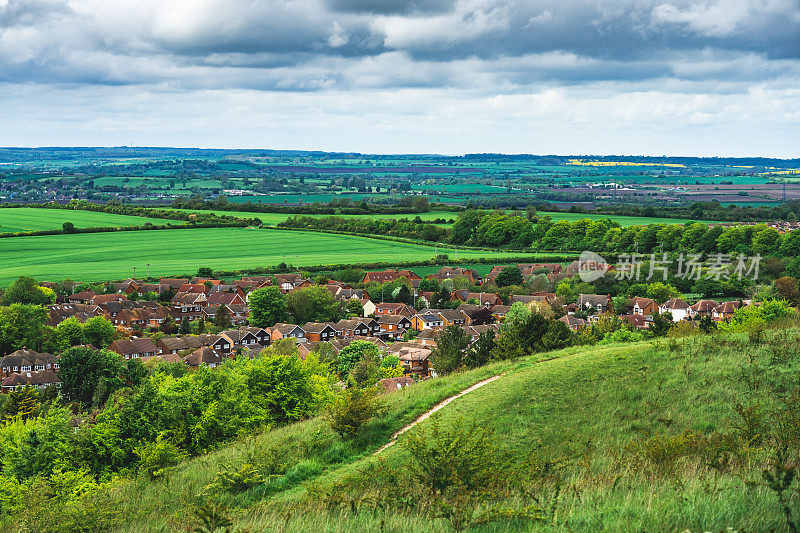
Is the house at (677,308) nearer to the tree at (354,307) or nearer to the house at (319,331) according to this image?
the tree at (354,307)

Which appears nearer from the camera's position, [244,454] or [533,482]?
[533,482]

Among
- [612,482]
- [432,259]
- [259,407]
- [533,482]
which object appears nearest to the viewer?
[612,482]

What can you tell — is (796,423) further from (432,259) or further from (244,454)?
(432,259)

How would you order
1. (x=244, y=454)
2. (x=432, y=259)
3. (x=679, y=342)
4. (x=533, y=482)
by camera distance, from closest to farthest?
1. (x=533, y=482)
2. (x=244, y=454)
3. (x=679, y=342)
4. (x=432, y=259)

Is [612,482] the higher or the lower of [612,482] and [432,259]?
the higher

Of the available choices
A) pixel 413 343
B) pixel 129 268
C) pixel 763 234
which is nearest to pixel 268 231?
pixel 129 268

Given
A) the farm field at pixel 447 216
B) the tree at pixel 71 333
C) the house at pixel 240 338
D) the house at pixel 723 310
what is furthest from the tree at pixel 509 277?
the farm field at pixel 447 216

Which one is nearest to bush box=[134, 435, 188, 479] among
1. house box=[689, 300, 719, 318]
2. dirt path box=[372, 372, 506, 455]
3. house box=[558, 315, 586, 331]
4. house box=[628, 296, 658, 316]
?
dirt path box=[372, 372, 506, 455]
